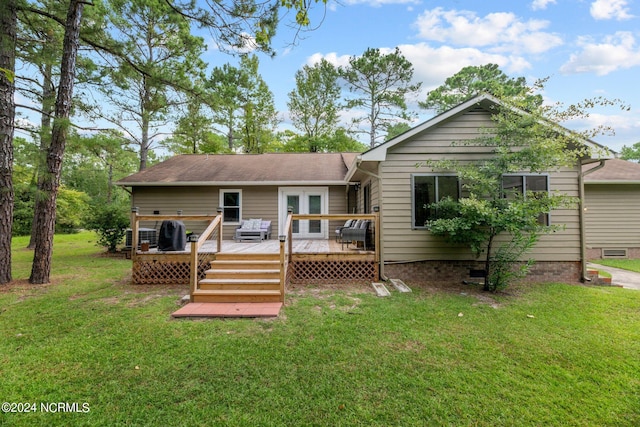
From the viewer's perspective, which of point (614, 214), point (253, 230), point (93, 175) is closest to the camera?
point (253, 230)

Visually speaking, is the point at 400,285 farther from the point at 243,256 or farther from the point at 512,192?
the point at 243,256

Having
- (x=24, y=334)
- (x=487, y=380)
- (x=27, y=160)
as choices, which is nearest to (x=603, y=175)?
(x=487, y=380)

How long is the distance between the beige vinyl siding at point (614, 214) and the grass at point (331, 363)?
21.1ft

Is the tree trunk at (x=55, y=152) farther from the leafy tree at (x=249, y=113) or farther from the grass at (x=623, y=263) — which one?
the grass at (x=623, y=263)

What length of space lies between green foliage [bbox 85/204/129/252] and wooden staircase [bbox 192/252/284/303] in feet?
22.0

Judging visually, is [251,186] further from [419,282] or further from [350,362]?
[350,362]

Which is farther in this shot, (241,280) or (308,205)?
(308,205)

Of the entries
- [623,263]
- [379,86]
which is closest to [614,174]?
[623,263]

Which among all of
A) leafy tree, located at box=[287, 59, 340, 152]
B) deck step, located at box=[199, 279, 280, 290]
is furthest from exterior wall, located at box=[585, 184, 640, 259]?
leafy tree, located at box=[287, 59, 340, 152]

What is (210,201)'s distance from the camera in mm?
10203

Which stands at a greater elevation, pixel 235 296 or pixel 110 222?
pixel 110 222

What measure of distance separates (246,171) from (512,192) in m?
8.55

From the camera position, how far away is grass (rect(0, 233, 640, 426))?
2.17m

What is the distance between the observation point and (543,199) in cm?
504
